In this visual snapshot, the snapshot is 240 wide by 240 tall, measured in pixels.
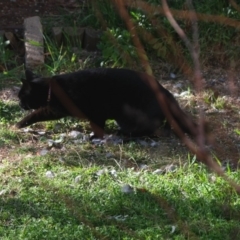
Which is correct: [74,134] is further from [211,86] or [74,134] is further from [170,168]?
[211,86]

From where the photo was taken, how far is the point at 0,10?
803 centimetres

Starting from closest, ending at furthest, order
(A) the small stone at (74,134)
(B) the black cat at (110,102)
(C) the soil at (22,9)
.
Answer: (B) the black cat at (110,102) < (A) the small stone at (74,134) < (C) the soil at (22,9)

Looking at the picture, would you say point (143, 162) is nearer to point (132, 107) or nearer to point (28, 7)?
point (132, 107)

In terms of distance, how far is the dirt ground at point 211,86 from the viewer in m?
4.95

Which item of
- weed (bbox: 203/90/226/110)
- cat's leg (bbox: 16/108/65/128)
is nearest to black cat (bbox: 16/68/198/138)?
cat's leg (bbox: 16/108/65/128)

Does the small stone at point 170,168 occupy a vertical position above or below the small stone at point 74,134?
above

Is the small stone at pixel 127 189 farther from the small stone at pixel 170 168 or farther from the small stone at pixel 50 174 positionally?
the small stone at pixel 50 174

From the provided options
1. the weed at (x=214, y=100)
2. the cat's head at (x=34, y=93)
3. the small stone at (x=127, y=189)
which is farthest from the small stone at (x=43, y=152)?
the weed at (x=214, y=100)

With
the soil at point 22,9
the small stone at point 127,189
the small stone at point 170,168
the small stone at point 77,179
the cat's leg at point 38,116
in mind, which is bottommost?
the cat's leg at point 38,116

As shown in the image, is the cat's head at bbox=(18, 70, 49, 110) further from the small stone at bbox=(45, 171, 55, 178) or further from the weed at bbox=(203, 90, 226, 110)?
the weed at bbox=(203, 90, 226, 110)

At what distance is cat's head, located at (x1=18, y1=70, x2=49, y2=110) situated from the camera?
5.68 m

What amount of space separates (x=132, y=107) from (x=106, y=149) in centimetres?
46

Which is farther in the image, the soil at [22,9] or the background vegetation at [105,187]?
the soil at [22,9]

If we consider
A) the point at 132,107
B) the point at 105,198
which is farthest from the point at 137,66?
the point at 105,198
